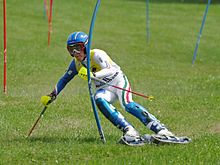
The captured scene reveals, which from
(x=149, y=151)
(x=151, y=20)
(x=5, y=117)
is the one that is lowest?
(x=151, y=20)

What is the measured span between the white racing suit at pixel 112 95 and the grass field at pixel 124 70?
42 cm

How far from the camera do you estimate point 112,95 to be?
33.3ft

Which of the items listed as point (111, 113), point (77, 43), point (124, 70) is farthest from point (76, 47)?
point (124, 70)

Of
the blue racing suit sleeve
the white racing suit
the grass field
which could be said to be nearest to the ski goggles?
the white racing suit

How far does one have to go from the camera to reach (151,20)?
3641cm

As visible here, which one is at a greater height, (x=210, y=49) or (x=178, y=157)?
(x=178, y=157)

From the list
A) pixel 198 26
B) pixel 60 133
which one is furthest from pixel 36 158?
pixel 198 26

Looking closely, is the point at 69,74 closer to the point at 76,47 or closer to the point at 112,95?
the point at 76,47

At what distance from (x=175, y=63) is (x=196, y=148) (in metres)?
15.2

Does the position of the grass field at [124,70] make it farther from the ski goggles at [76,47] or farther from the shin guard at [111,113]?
the ski goggles at [76,47]

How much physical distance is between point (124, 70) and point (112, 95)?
1166 cm

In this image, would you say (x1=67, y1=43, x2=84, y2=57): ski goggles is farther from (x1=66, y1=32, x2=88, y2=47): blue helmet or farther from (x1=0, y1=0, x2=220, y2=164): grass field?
(x1=0, y1=0, x2=220, y2=164): grass field

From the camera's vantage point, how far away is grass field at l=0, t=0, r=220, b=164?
9219mm

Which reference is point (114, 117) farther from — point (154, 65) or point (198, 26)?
point (198, 26)
